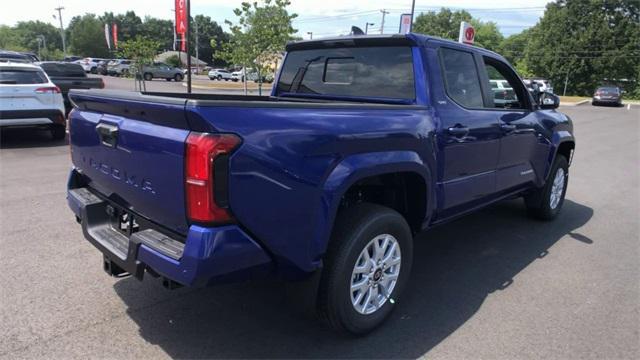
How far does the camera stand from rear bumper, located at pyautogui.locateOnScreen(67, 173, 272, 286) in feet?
7.38

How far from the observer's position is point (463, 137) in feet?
12.3

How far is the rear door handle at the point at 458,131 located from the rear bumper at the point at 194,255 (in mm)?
1828

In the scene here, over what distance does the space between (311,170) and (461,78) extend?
2017 mm

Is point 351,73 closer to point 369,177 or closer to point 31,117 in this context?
point 369,177

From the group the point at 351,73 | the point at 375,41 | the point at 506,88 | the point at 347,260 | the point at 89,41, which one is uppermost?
the point at 89,41

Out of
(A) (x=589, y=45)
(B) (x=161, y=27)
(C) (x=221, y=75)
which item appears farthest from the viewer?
(B) (x=161, y=27)

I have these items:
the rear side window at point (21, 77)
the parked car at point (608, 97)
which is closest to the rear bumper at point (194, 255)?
the rear side window at point (21, 77)

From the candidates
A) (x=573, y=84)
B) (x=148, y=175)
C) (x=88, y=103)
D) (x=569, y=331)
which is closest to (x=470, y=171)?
(x=569, y=331)

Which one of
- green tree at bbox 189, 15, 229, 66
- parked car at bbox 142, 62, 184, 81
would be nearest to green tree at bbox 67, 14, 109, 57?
green tree at bbox 189, 15, 229, 66

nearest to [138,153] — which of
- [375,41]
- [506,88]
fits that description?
[375,41]

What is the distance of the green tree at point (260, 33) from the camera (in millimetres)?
13078

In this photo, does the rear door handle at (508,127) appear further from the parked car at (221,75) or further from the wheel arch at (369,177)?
the parked car at (221,75)

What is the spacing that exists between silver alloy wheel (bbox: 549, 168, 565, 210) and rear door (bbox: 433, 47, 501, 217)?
1790 mm

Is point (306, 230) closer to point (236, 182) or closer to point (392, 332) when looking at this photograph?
point (236, 182)
